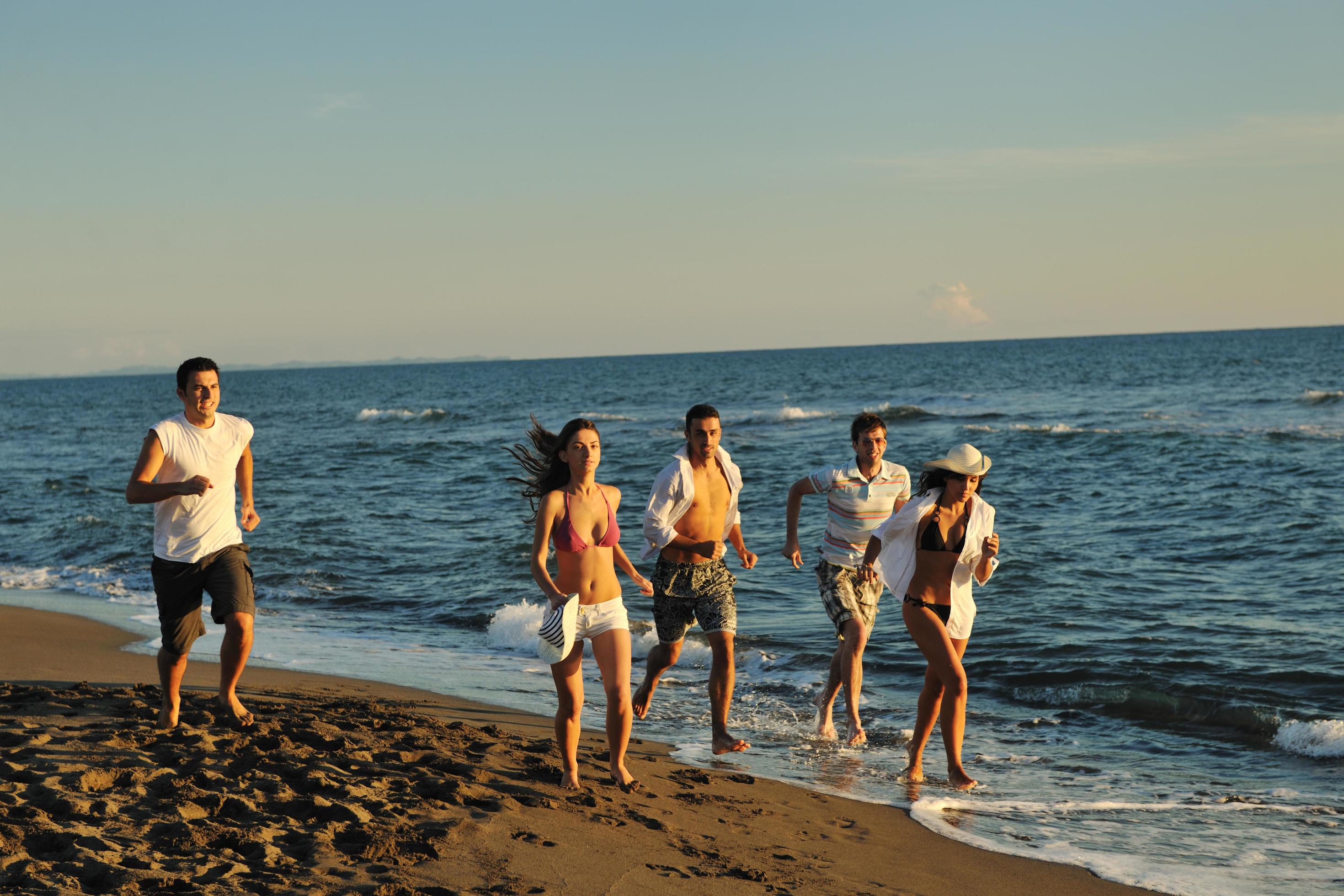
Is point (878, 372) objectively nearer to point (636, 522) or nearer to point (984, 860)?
point (636, 522)

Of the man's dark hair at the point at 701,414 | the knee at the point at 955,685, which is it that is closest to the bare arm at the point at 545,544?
the man's dark hair at the point at 701,414

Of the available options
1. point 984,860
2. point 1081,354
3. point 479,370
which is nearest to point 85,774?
point 984,860

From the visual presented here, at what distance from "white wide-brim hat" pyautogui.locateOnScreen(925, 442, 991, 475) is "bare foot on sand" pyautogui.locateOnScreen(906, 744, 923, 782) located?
5.44 ft

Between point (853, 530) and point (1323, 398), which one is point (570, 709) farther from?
point (1323, 398)

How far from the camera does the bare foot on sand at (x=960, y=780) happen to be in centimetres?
580

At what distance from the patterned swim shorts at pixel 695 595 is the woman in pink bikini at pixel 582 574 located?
1046 millimetres

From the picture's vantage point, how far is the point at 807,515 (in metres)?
17.8

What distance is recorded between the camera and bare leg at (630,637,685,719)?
6387 millimetres

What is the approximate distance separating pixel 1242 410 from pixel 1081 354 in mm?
68093

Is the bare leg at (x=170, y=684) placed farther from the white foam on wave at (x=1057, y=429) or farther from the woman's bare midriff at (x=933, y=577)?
the white foam on wave at (x=1057, y=429)

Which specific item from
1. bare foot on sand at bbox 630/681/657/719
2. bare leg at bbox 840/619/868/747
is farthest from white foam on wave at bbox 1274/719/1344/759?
bare foot on sand at bbox 630/681/657/719

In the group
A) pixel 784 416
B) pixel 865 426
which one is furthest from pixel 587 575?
pixel 784 416

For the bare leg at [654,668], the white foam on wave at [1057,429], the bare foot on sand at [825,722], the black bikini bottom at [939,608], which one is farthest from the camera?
the white foam on wave at [1057,429]

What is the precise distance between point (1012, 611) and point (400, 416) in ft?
135
